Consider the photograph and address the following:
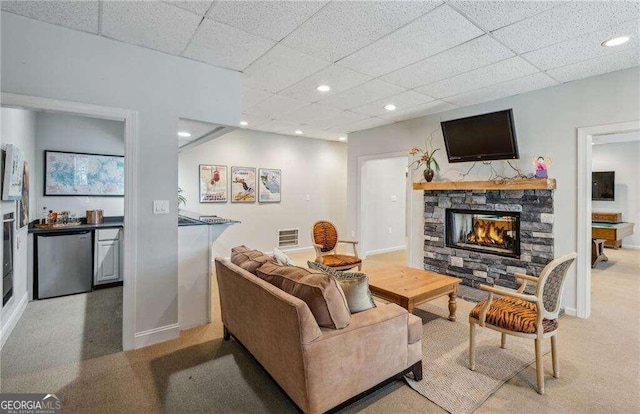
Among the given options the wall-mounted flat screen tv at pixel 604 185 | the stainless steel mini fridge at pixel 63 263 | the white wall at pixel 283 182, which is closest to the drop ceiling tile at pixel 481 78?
the white wall at pixel 283 182

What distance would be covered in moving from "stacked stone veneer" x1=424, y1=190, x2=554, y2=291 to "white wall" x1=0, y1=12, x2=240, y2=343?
Answer: 10.9 feet

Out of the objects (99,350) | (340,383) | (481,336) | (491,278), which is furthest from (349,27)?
(491,278)

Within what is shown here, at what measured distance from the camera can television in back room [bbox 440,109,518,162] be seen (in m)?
3.70

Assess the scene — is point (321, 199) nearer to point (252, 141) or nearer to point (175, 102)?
point (252, 141)

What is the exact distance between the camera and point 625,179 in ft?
24.5

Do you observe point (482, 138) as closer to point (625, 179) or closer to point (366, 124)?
point (366, 124)

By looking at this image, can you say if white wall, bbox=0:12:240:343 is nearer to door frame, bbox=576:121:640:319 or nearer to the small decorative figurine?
the small decorative figurine

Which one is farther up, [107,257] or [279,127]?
[279,127]

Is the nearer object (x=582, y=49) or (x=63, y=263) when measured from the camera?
(x=582, y=49)

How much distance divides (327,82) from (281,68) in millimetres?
606

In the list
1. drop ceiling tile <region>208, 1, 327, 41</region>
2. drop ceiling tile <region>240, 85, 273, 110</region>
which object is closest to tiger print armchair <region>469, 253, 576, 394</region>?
drop ceiling tile <region>208, 1, 327, 41</region>

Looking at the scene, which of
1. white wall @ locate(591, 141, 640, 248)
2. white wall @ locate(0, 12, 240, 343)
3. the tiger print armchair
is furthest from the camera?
white wall @ locate(591, 141, 640, 248)

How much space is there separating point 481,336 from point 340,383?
1.83m

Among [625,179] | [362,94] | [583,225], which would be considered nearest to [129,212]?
[362,94]
